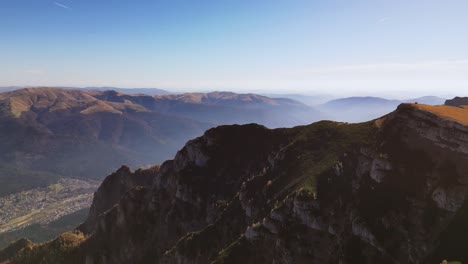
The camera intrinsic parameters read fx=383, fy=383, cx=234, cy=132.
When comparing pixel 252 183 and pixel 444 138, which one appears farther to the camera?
pixel 252 183

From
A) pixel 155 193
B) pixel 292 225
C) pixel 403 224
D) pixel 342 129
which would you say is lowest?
pixel 155 193

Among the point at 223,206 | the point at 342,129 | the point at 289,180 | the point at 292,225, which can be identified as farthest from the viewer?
the point at 223,206

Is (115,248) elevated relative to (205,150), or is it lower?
lower

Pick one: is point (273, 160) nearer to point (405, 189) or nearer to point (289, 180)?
point (289, 180)

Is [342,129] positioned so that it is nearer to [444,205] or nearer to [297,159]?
[297,159]

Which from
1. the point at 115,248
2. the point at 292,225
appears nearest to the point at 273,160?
the point at 292,225

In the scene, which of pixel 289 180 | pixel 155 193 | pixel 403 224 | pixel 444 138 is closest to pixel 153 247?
pixel 155 193

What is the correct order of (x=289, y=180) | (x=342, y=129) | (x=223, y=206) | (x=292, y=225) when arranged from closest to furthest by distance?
→ (x=292, y=225) → (x=289, y=180) → (x=342, y=129) → (x=223, y=206)
